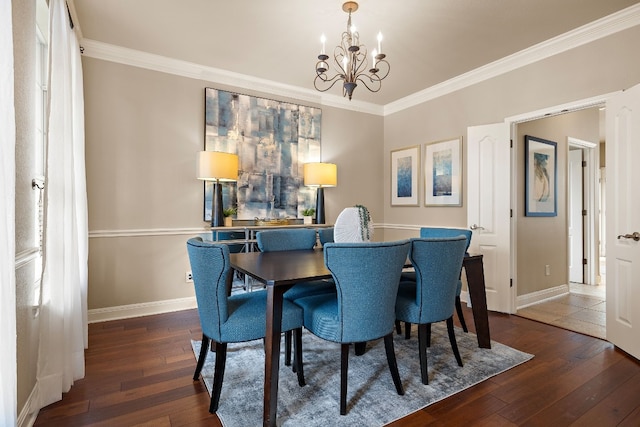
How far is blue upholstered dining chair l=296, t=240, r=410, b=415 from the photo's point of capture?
1.65m

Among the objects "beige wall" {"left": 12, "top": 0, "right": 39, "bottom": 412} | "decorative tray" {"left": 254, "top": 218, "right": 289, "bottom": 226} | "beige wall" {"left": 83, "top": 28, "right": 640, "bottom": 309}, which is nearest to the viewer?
"beige wall" {"left": 12, "top": 0, "right": 39, "bottom": 412}

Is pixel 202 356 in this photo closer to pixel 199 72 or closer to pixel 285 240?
pixel 285 240

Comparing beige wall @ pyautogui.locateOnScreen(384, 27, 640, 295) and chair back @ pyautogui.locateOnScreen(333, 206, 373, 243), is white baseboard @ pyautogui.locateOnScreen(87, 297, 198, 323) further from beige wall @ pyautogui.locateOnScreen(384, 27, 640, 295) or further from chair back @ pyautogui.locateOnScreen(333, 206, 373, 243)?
beige wall @ pyautogui.locateOnScreen(384, 27, 640, 295)

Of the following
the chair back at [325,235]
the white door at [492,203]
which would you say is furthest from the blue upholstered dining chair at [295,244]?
the white door at [492,203]

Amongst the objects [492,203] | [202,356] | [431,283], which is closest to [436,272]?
[431,283]

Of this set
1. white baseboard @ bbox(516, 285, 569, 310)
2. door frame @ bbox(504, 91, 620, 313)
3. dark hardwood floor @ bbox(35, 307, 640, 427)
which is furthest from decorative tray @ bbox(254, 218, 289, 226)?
white baseboard @ bbox(516, 285, 569, 310)

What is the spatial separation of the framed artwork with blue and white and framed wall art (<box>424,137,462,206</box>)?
158 mm

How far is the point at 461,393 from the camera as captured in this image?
6.46ft

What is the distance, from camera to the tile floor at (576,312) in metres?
3.10

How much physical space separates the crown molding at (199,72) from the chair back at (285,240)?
2062mm

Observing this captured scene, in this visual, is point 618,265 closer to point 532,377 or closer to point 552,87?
point 532,377

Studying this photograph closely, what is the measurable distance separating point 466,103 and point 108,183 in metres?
4.04

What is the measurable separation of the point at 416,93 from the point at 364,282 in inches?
141

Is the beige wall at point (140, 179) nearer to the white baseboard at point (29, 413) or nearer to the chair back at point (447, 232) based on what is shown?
the white baseboard at point (29, 413)
